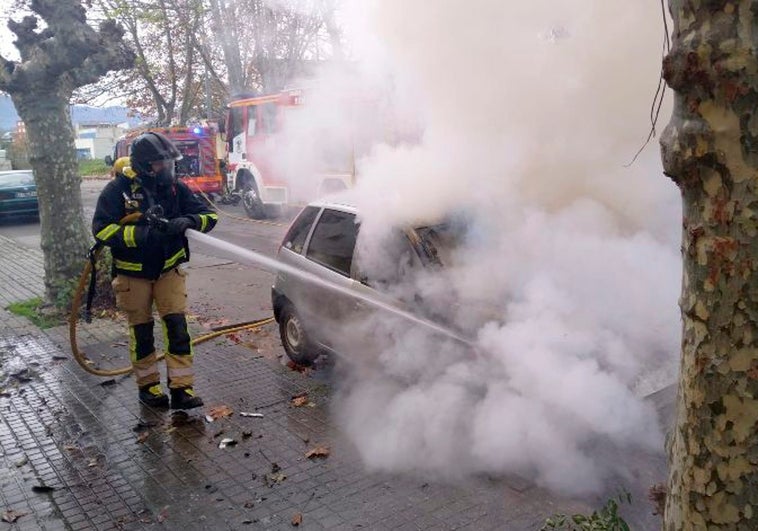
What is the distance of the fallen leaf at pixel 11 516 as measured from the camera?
3.79 m

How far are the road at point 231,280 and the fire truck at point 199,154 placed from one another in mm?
4725

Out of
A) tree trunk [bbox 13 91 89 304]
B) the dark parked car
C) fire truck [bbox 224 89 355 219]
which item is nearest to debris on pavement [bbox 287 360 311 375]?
tree trunk [bbox 13 91 89 304]

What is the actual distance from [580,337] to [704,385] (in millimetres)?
2375

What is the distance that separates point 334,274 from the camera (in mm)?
5305

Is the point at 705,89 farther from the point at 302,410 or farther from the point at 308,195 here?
the point at 308,195

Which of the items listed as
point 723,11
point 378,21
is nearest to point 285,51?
point 378,21

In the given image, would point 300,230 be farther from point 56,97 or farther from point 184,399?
point 56,97

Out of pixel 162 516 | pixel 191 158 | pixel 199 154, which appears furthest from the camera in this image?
pixel 199 154

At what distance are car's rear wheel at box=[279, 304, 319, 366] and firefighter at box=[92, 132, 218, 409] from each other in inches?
40.2

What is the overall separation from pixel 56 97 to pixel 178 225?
413 cm

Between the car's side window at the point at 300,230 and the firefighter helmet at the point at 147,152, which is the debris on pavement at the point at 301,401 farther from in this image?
the firefighter helmet at the point at 147,152

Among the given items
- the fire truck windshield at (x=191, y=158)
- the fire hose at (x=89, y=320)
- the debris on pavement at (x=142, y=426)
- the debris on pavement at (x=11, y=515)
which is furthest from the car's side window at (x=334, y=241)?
the fire truck windshield at (x=191, y=158)

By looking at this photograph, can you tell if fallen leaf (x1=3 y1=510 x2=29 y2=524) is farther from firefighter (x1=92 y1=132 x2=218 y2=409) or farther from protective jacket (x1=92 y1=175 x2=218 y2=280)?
protective jacket (x1=92 y1=175 x2=218 y2=280)

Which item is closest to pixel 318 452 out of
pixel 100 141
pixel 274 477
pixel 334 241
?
pixel 274 477
